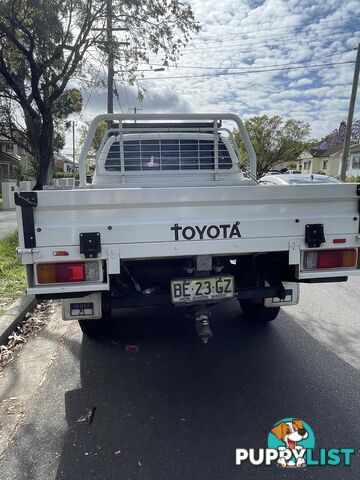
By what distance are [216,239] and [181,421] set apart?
52.9 inches

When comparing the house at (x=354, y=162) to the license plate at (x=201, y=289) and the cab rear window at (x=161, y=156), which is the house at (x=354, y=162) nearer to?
the cab rear window at (x=161, y=156)

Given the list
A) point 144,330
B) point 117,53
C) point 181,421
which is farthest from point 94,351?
point 117,53

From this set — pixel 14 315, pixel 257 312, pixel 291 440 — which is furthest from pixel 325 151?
pixel 291 440

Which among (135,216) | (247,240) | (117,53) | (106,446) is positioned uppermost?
(117,53)

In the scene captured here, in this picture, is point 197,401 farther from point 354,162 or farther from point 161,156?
point 354,162

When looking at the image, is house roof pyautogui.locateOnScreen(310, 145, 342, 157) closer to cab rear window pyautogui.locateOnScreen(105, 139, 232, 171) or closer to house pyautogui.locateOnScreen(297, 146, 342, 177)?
house pyautogui.locateOnScreen(297, 146, 342, 177)

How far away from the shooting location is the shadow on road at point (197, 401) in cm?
241

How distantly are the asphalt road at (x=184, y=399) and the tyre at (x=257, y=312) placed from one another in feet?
0.45

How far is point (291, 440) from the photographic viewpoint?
8.62 ft

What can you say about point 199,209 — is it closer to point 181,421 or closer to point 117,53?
point 181,421

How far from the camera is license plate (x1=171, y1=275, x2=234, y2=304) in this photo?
3102 mm

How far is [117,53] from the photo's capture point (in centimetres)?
1110

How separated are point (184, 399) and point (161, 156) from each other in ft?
9.47

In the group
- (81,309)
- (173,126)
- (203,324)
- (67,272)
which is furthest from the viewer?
(173,126)
